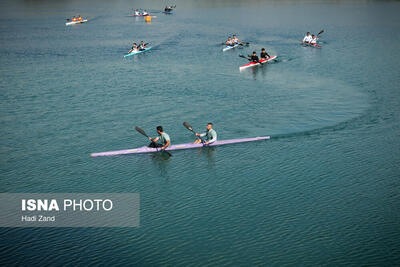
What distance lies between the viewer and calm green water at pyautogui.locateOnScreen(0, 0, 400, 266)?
14.4m

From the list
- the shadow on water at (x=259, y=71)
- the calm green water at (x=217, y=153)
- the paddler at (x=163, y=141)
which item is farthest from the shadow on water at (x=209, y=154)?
the shadow on water at (x=259, y=71)

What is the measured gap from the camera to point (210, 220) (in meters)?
15.9

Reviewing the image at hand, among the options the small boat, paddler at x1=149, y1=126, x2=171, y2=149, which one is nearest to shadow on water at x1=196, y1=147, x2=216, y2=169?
the small boat

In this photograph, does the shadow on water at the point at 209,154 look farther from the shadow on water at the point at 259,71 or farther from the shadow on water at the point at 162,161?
the shadow on water at the point at 259,71

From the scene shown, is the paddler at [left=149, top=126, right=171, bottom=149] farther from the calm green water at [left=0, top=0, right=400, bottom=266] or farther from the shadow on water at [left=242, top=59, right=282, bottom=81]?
the shadow on water at [left=242, top=59, right=282, bottom=81]

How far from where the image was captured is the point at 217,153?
21.4 m

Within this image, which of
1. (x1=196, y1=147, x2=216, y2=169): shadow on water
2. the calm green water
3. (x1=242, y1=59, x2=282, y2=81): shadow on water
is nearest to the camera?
the calm green water

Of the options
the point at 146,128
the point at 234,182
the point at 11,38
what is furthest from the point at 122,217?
the point at 11,38

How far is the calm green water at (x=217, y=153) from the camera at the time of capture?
14.4 meters

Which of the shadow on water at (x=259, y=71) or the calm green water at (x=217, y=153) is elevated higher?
the shadow on water at (x=259, y=71)

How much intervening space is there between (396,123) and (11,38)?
2237 inches

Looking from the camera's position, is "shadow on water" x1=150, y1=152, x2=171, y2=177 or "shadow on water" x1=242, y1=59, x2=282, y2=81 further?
"shadow on water" x1=242, y1=59, x2=282, y2=81

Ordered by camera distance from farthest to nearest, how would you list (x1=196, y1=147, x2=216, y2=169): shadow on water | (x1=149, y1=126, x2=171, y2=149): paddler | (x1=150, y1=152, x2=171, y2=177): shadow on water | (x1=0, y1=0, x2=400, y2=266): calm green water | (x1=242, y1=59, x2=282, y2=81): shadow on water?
1. (x1=242, y1=59, x2=282, y2=81): shadow on water
2. (x1=149, y1=126, x2=171, y2=149): paddler
3. (x1=196, y1=147, x2=216, y2=169): shadow on water
4. (x1=150, y1=152, x2=171, y2=177): shadow on water
5. (x1=0, y1=0, x2=400, y2=266): calm green water

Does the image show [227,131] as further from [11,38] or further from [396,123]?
[11,38]
